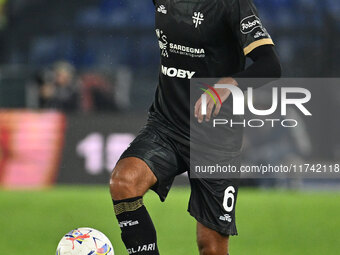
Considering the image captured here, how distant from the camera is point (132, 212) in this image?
4559mm

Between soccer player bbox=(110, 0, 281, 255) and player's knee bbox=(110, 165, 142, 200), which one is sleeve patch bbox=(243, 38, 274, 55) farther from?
player's knee bbox=(110, 165, 142, 200)

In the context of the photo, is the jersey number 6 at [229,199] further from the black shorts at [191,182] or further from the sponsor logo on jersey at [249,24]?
the sponsor logo on jersey at [249,24]

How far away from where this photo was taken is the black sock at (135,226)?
4559 mm

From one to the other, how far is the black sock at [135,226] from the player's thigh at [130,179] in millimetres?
46

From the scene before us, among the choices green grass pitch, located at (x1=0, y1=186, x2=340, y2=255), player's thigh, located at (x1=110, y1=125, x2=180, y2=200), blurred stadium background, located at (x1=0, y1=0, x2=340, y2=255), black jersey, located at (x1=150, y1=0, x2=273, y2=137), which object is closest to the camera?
player's thigh, located at (x1=110, y1=125, x2=180, y2=200)

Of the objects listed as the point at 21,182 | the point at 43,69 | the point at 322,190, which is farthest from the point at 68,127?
the point at 322,190

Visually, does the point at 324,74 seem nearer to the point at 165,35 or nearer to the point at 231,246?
the point at 231,246

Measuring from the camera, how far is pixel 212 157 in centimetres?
510

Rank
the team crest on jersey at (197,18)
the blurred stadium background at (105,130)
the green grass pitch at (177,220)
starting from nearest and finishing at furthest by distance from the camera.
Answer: the team crest on jersey at (197,18) < the green grass pitch at (177,220) < the blurred stadium background at (105,130)

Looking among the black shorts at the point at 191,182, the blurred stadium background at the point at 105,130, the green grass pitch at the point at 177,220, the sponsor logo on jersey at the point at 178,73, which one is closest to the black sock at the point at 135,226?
the black shorts at the point at 191,182

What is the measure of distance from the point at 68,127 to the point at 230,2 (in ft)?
25.7

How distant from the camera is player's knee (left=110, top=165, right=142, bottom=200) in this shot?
4.55m

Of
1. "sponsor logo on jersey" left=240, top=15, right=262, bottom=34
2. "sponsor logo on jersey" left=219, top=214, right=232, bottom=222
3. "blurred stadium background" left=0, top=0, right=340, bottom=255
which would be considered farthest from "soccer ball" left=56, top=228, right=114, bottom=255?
"blurred stadium background" left=0, top=0, right=340, bottom=255

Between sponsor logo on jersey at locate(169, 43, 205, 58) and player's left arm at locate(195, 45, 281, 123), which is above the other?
sponsor logo on jersey at locate(169, 43, 205, 58)
